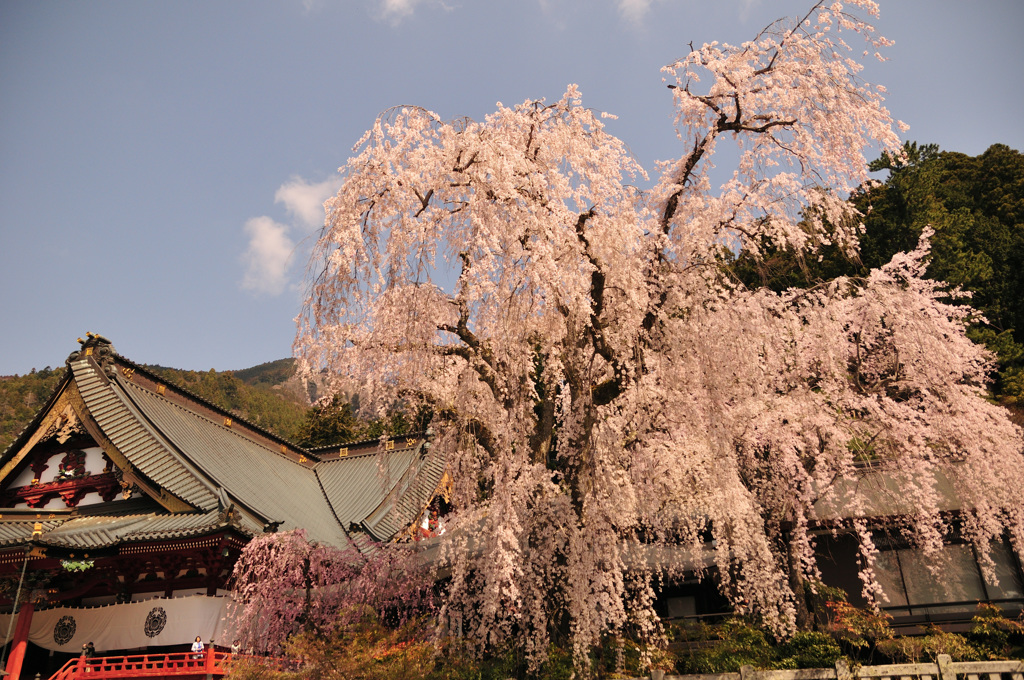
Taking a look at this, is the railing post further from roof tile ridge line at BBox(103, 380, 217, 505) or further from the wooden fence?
roof tile ridge line at BBox(103, 380, 217, 505)

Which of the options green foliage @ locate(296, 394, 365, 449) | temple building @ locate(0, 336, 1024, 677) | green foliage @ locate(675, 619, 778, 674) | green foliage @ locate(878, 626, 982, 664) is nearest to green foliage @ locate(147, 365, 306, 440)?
green foliage @ locate(296, 394, 365, 449)

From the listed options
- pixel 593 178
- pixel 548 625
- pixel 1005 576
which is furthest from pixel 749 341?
pixel 1005 576

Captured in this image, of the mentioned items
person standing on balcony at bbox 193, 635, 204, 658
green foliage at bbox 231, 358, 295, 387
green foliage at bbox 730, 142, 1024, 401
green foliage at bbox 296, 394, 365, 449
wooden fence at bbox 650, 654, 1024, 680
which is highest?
green foliage at bbox 231, 358, 295, 387

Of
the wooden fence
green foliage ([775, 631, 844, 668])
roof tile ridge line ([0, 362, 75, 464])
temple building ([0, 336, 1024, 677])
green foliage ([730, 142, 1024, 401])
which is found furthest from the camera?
green foliage ([730, 142, 1024, 401])

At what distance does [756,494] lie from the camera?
39.9ft

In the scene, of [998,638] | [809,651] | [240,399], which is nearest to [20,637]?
[809,651]

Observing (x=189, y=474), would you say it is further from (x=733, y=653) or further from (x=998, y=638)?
(x=998, y=638)

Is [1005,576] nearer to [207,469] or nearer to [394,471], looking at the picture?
[394,471]

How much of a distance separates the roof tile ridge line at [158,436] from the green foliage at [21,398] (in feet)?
119

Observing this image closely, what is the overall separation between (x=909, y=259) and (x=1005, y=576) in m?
8.05

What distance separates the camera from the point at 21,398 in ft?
169

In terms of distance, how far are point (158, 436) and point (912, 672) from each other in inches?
567

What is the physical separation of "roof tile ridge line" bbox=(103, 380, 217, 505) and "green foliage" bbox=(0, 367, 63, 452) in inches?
1432

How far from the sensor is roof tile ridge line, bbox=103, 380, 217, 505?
13.2m
